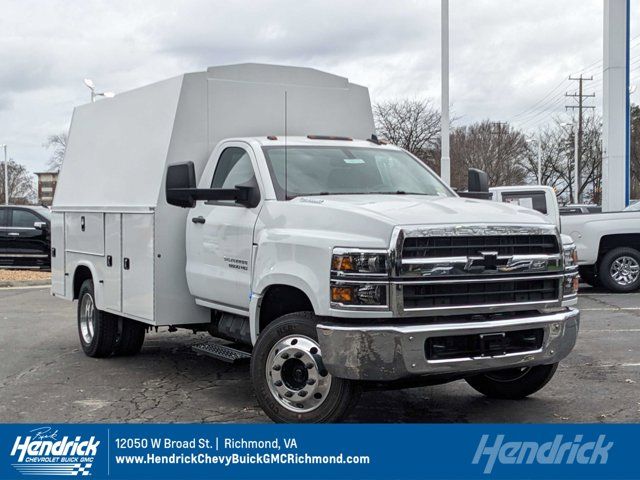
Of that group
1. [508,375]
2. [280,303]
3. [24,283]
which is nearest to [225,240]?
[280,303]

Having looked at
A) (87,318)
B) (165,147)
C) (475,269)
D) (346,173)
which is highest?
(165,147)

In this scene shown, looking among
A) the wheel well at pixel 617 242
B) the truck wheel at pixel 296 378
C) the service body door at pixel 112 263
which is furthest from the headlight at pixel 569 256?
the wheel well at pixel 617 242

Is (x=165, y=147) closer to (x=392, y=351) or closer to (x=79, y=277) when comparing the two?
(x=79, y=277)

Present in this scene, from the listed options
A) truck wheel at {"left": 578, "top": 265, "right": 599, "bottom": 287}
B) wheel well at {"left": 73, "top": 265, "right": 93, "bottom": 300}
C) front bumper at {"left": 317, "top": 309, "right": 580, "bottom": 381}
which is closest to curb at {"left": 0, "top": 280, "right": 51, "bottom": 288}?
wheel well at {"left": 73, "top": 265, "right": 93, "bottom": 300}

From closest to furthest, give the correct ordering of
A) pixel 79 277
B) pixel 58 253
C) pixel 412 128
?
pixel 79 277 < pixel 58 253 < pixel 412 128

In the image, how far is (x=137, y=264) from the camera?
7734 mm

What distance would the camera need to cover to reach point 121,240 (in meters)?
8.09

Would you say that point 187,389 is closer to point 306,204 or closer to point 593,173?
point 306,204

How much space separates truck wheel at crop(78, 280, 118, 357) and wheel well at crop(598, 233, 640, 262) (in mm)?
9569

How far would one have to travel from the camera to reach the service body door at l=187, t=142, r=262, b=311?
6.49m

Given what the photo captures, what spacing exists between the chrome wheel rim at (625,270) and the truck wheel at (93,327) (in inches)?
380

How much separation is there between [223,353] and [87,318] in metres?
2.92

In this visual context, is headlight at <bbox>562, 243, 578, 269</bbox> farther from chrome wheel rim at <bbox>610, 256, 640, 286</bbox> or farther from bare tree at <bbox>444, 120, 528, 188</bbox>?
bare tree at <bbox>444, 120, 528, 188</bbox>

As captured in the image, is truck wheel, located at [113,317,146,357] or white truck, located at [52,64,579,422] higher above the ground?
white truck, located at [52,64,579,422]
